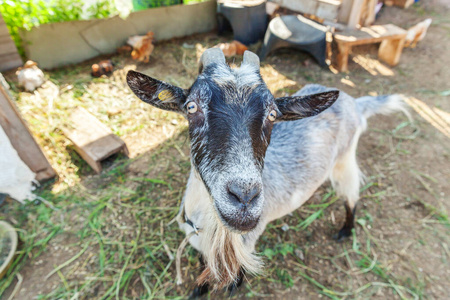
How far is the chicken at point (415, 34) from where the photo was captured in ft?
18.7

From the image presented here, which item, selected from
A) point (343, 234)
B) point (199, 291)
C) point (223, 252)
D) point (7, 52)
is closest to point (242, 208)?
point (223, 252)

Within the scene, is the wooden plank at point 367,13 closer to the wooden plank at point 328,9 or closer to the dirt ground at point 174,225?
the wooden plank at point 328,9

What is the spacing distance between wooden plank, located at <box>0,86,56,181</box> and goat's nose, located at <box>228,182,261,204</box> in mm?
2534

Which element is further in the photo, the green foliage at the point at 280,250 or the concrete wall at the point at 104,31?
the concrete wall at the point at 104,31

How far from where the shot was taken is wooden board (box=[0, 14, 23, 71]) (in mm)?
4008

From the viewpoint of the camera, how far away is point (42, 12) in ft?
14.3

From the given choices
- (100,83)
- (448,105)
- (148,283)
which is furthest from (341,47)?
(148,283)

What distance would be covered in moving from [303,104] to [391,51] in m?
4.88

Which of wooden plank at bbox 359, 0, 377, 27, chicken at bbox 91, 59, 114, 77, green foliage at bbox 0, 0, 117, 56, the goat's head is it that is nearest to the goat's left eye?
the goat's head

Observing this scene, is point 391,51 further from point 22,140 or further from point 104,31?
point 22,140

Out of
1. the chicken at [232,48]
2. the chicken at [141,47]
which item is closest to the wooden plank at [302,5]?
the chicken at [232,48]

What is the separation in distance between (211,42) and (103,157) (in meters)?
3.82

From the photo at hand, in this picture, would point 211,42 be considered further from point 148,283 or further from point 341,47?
point 148,283

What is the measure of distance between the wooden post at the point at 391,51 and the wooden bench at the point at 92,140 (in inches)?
214
